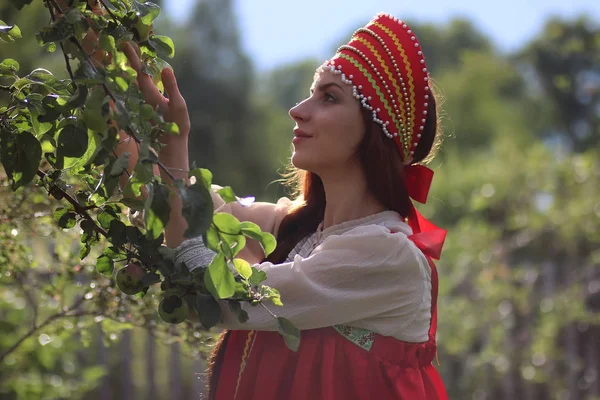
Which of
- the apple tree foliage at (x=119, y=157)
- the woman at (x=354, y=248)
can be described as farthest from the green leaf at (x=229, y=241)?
the woman at (x=354, y=248)

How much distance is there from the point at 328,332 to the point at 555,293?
406 centimetres

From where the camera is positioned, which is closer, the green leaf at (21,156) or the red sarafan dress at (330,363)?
the green leaf at (21,156)

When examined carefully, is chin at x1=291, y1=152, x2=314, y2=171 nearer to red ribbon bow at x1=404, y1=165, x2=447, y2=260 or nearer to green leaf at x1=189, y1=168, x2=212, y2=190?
red ribbon bow at x1=404, y1=165, x2=447, y2=260

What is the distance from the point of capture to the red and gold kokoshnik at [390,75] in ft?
6.99

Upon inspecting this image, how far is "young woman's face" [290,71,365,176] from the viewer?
210cm

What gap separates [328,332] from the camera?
2018 mm

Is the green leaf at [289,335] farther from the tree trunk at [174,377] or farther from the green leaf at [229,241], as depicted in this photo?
the tree trunk at [174,377]

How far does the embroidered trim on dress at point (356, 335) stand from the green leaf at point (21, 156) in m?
0.81

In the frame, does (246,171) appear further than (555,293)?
Yes

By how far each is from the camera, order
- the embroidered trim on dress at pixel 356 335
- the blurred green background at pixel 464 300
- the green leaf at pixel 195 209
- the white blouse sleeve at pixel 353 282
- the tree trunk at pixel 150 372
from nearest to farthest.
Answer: the green leaf at pixel 195 209
the white blouse sleeve at pixel 353 282
the embroidered trim on dress at pixel 356 335
the blurred green background at pixel 464 300
the tree trunk at pixel 150 372

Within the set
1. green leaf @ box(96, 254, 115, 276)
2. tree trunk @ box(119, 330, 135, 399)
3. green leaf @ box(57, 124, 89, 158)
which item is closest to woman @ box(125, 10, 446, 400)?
green leaf @ box(96, 254, 115, 276)

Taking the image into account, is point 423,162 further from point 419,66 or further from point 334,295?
point 334,295

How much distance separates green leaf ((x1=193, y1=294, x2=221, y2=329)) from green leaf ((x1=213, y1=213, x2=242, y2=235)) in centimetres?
22

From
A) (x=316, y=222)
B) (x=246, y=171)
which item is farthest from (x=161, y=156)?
(x=246, y=171)
